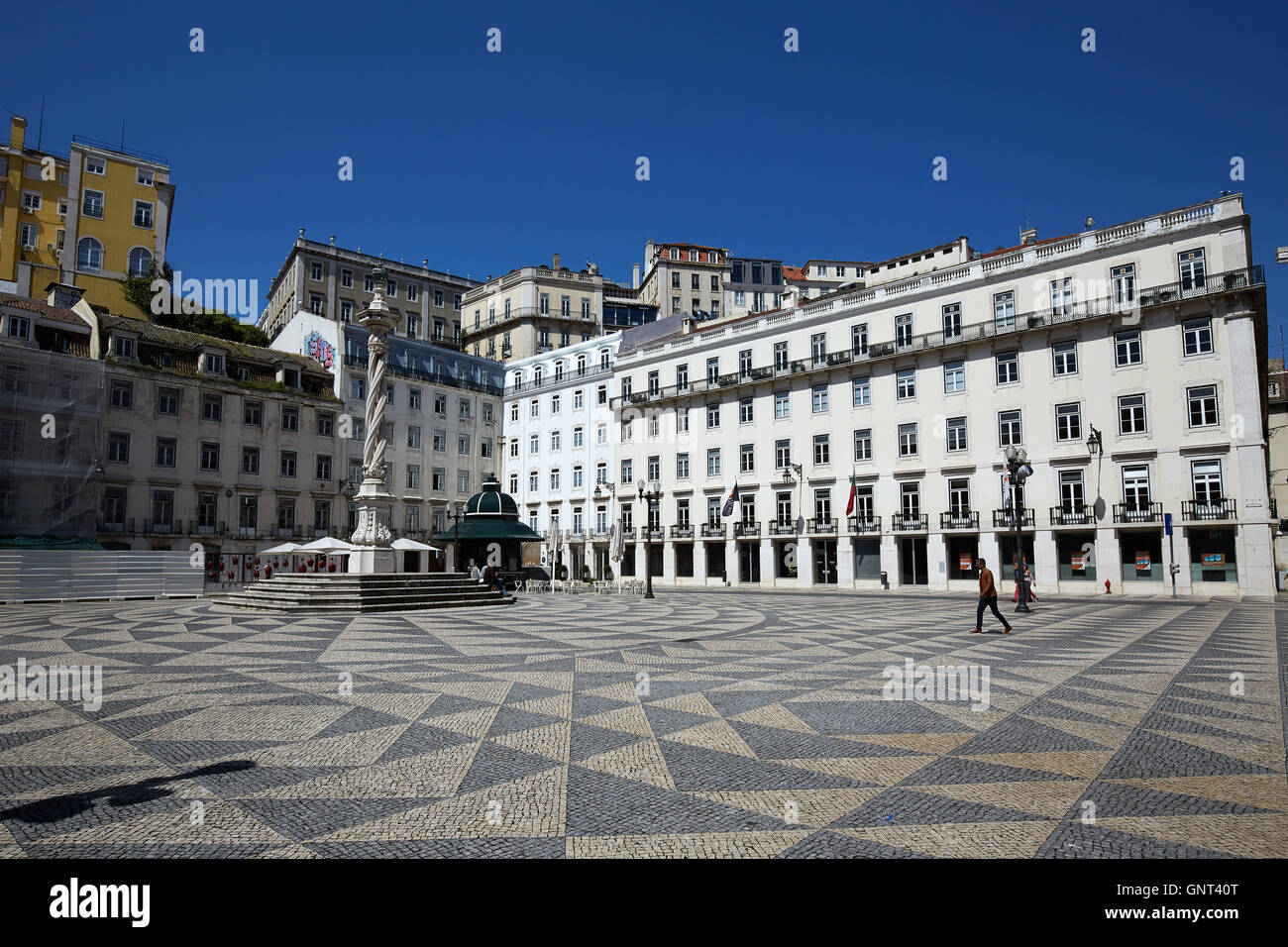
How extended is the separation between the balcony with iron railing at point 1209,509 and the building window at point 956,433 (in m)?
9.38

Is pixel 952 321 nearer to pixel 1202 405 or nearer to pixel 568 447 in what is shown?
pixel 1202 405

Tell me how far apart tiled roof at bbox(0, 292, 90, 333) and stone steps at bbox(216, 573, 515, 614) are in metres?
22.5

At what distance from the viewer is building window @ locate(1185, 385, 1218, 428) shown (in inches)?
1196

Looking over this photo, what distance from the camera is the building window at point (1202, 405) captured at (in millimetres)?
30367

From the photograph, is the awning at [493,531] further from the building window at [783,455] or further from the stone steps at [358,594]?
the building window at [783,455]

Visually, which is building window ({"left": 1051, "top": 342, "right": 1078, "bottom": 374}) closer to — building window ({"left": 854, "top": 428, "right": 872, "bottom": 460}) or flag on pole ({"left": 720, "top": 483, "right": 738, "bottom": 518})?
building window ({"left": 854, "top": 428, "right": 872, "bottom": 460})

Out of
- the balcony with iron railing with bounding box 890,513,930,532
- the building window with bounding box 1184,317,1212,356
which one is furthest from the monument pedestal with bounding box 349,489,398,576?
the building window with bounding box 1184,317,1212,356

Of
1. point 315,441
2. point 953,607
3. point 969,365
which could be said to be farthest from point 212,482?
point 969,365

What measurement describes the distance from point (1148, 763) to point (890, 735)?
75.5 inches

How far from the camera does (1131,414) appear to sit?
106 feet

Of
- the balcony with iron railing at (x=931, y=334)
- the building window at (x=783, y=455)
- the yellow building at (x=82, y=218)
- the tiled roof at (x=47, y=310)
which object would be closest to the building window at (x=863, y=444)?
the balcony with iron railing at (x=931, y=334)

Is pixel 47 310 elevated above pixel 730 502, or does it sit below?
above

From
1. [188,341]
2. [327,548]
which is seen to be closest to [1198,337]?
[327,548]

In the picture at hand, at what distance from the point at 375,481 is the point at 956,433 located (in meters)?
27.9
